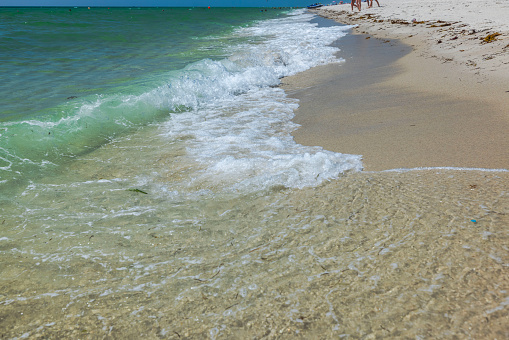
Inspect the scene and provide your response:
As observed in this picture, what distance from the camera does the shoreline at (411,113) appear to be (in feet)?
11.0

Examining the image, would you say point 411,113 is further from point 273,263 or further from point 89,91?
point 89,91

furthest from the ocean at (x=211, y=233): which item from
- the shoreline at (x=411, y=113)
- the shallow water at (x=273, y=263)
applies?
the shoreline at (x=411, y=113)

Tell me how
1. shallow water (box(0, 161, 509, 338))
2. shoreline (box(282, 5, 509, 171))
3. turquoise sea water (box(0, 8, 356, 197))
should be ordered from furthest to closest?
turquoise sea water (box(0, 8, 356, 197)) < shoreline (box(282, 5, 509, 171)) < shallow water (box(0, 161, 509, 338))

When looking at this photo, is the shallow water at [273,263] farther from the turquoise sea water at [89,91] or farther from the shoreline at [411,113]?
the turquoise sea water at [89,91]

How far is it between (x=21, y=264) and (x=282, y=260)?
1.66 m

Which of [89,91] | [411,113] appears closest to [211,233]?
[411,113]

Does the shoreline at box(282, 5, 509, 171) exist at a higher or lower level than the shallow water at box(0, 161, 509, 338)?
higher

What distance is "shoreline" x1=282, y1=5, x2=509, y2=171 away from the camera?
11.0ft

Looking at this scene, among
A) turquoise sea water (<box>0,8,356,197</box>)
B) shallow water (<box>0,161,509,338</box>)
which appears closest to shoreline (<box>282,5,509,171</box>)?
shallow water (<box>0,161,509,338</box>)

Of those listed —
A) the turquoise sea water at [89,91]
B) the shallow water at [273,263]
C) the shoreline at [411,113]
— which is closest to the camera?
the shallow water at [273,263]

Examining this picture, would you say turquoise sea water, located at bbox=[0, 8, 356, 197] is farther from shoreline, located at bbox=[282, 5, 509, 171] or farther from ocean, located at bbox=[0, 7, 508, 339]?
shoreline, located at bbox=[282, 5, 509, 171]

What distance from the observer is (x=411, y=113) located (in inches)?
183

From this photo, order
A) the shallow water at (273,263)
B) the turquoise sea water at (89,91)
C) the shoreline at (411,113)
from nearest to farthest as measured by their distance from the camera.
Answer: the shallow water at (273,263)
the shoreline at (411,113)
the turquoise sea water at (89,91)

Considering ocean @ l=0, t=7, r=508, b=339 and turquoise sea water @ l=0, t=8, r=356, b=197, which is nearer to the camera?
ocean @ l=0, t=7, r=508, b=339
